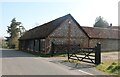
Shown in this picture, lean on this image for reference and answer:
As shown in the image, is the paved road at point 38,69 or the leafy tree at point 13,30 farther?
the leafy tree at point 13,30

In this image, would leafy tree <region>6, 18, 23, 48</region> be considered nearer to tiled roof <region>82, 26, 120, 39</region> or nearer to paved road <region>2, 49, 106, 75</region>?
tiled roof <region>82, 26, 120, 39</region>

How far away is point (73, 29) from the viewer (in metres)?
38.7

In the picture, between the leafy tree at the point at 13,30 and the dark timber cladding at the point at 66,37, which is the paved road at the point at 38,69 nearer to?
the dark timber cladding at the point at 66,37

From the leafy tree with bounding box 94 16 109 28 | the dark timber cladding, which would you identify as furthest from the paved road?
the leafy tree with bounding box 94 16 109 28

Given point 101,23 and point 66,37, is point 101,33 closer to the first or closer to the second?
point 66,37

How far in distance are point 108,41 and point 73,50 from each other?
20.1 metres

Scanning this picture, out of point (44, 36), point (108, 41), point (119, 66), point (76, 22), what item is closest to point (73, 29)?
point (76, 22)

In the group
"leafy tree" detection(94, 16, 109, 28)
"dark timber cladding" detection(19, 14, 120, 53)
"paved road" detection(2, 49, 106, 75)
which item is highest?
"leafy tree" detection(94, 16, 109, 28)

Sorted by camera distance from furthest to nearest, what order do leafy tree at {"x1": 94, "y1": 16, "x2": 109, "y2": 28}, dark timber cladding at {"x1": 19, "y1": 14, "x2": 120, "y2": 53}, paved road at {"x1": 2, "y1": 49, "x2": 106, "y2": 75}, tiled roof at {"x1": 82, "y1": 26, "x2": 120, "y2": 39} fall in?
leafy tree at {"x1": 94, "y1": 16, "x2": 109, "y2": 28} < tiled roof at {"x1": 82, "y1": 26, "x2": 120, "y2": 39} < dark timber cladding at {"x1": 19, "y1": 14, "x2": 120, "y2": 53} < paved road at {"x1": 2, "y1": 49, "x2": 106, "y2": 75}

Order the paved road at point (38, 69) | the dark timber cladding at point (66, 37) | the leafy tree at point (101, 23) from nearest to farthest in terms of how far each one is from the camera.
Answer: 1. the paved road at point (38, 69)
2. the dark timber cladding at point (66, 37)
3. the leafy tree at point (101, 23)

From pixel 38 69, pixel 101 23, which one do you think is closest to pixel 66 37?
pixel 38 69

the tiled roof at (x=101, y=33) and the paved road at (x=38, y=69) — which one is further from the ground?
the tiled roof at (x=101, y=33)

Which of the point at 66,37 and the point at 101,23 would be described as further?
the point at 101,23

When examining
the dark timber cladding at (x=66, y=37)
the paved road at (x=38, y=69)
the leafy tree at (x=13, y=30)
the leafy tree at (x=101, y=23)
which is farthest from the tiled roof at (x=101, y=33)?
the leafy tree at (x=13, y=30)
